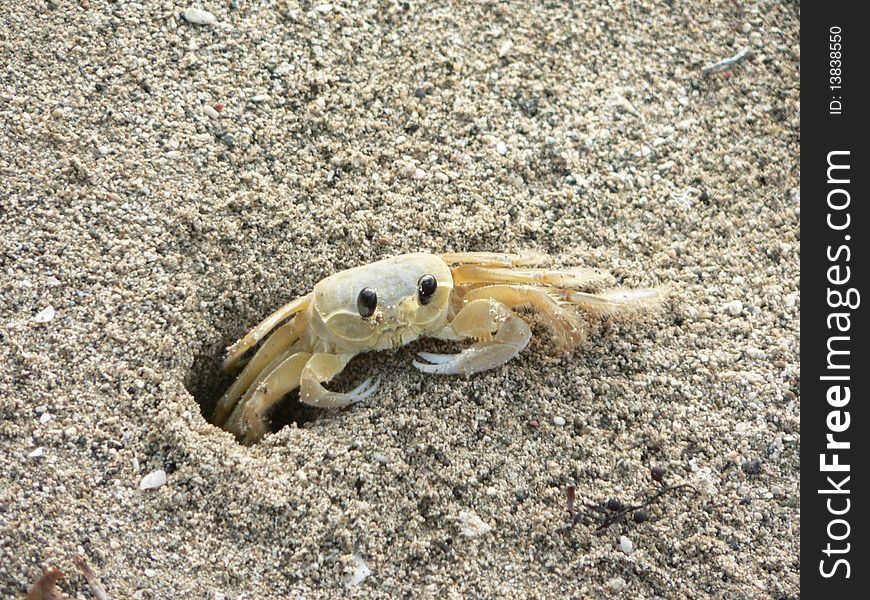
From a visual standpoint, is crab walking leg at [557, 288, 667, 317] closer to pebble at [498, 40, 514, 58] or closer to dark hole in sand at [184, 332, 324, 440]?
dark hole in sand at [184, 332, 324, 440]

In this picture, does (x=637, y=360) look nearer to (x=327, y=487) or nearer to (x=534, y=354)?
(x=534, y=354)

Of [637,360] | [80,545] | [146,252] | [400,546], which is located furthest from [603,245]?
[80,545]

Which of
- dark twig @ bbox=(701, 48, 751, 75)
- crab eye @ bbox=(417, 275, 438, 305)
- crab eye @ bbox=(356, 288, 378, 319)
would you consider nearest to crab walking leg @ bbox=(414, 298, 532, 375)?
crab eye @ bbox=(417, 275, 438, 305)

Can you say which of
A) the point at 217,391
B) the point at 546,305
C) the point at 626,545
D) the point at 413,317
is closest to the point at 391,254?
the point at 413,317

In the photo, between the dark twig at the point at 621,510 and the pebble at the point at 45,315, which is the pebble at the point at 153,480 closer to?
the pebble at the point at 45,315

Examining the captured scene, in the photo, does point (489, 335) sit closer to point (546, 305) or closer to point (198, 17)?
point (546, 305)
